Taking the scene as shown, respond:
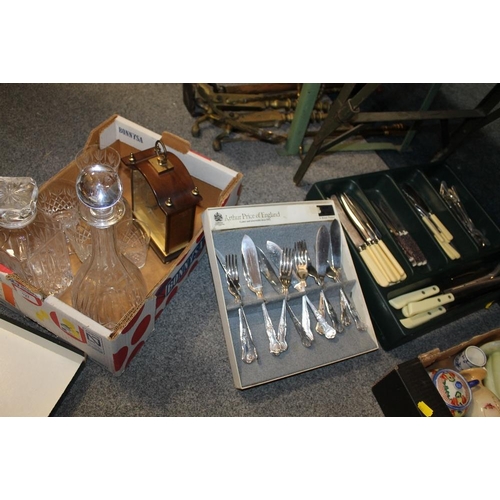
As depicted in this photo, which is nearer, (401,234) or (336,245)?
(336,245)

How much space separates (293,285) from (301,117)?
558 mm

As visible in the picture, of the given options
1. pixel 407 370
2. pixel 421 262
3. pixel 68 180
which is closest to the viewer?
pixel 407 370

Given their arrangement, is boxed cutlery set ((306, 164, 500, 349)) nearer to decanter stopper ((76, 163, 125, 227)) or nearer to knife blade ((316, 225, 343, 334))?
knife blade ((316, 225, 343, 334))

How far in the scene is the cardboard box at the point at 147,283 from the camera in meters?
0.74

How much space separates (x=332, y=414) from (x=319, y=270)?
32 cm

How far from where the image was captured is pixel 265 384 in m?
0.94

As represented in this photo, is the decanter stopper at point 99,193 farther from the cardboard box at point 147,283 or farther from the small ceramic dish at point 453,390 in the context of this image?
the small ceramic dish at point 453,390

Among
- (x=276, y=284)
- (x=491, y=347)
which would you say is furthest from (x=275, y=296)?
(x=491, y=347)

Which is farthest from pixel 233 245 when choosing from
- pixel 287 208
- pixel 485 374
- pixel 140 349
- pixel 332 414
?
pixel 485 374

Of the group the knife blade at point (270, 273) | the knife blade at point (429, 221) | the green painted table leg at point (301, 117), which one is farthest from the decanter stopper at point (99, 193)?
the knife blade at point (429, 221)

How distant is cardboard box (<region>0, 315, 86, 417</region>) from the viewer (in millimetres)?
792

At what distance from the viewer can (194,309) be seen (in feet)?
3.37

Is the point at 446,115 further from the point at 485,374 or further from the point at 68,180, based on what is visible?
the point at 68,180

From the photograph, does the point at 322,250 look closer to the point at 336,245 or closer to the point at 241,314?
the point at 336,245
